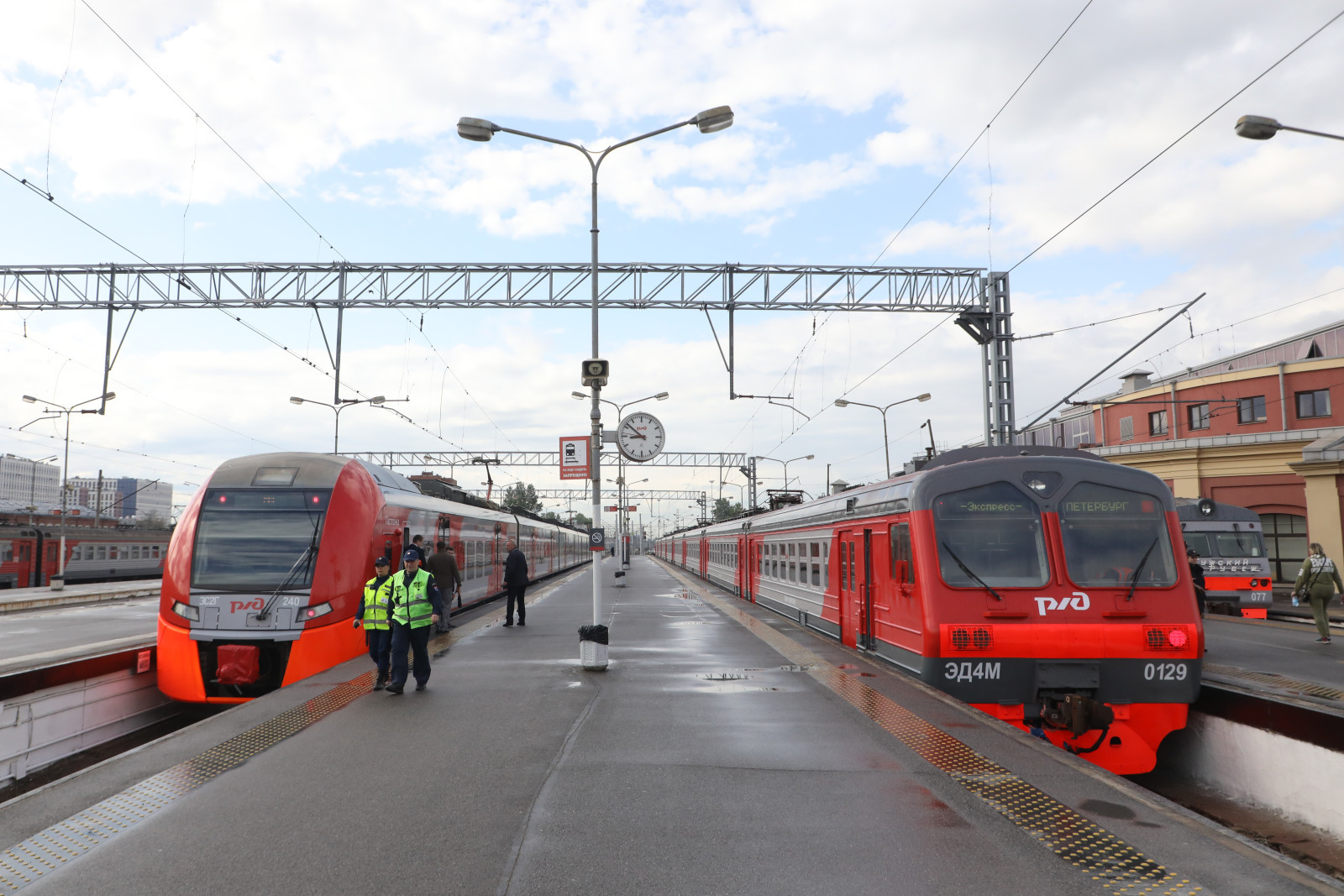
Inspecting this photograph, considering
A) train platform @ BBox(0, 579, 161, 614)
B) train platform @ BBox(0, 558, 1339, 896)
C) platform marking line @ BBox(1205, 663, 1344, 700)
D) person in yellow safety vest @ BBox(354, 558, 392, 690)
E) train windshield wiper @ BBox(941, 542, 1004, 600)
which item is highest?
train windshield wiper @ BBox(941, 542, 1004, 600)

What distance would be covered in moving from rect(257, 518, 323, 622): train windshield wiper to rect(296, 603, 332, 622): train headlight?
338mm

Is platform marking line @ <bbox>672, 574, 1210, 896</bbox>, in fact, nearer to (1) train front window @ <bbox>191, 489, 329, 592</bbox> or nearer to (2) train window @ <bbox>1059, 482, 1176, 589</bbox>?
(2) train window @ <bbox>1059, 482, 1176, 589</bbox>

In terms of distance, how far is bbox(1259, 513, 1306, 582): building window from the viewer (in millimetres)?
33469

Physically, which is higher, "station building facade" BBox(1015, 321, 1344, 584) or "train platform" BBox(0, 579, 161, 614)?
"station building facade" BBox(1015, 321, 1344, 584)

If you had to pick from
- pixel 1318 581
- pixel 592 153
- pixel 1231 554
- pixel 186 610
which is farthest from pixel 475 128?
pixel 1231 554

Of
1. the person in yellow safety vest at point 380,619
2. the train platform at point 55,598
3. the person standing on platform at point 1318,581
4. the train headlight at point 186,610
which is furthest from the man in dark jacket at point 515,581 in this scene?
the train platform at point 55,598

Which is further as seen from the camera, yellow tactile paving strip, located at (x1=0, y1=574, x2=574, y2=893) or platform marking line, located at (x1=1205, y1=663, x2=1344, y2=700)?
platform marking line, located at (x1=1205, y1=663, x2=1344, y2=700)

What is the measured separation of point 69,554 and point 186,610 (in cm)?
2888

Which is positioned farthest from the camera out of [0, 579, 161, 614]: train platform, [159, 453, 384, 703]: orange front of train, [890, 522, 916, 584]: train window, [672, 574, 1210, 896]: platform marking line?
[0, 579, 161, 614]: train platform

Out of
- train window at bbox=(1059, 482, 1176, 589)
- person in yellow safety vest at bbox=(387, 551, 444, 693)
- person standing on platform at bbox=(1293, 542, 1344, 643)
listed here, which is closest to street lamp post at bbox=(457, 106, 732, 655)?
person in yellow safety vest at bbox=(387, 551, 444, 693)

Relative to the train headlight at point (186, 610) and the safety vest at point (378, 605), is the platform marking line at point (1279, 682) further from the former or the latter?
the train headlight at point (186, 610)

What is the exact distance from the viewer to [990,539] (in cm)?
888

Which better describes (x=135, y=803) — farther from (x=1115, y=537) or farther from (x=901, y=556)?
(x=1115, y=537)

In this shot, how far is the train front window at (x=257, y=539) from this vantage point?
35.9 ft
